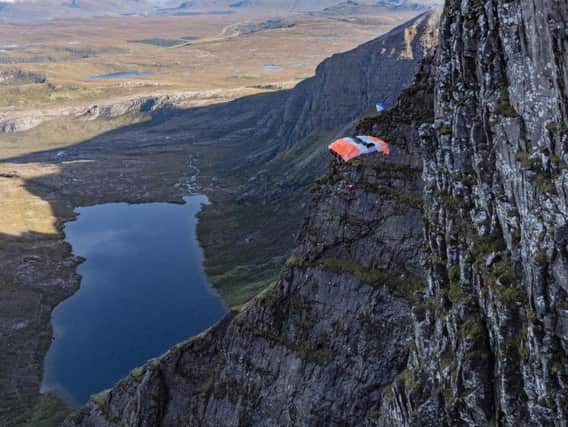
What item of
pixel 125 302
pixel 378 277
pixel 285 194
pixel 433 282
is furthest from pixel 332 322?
pixel 285 194

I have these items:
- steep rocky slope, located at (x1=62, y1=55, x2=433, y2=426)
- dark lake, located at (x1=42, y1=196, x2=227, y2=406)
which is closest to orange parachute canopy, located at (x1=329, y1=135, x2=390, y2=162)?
steep rocky slope, located at (x1=62, y1=55, x2=433, y2=426)

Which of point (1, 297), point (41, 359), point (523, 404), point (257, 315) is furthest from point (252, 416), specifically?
point (1, 297)

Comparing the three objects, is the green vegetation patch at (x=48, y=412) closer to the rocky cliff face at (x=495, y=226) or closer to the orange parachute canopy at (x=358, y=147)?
the orange parachute canopy at (x=358, y=147)

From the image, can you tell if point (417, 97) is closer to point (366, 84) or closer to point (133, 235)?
point (133, 235)

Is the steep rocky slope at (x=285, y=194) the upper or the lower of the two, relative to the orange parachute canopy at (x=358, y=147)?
lower

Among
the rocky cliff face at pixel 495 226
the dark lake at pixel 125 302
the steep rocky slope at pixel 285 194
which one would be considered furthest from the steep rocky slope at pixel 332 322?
the steep rocky slope at pixel 285 194
